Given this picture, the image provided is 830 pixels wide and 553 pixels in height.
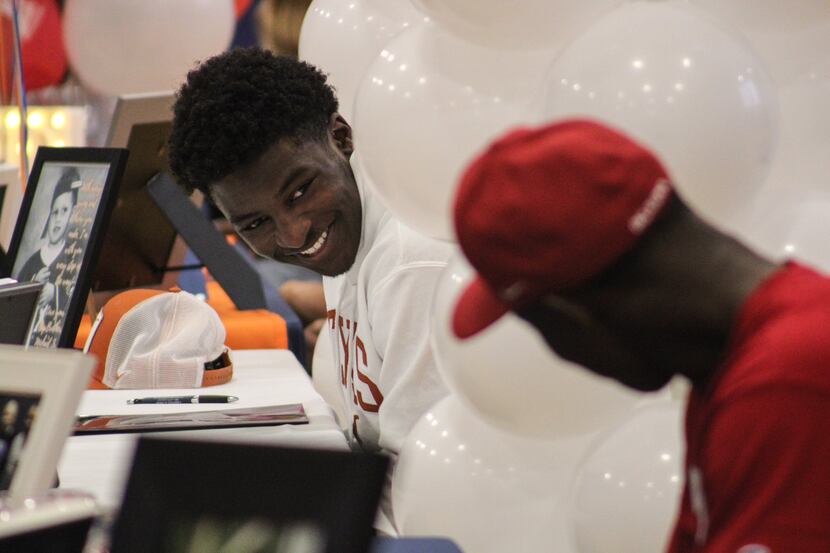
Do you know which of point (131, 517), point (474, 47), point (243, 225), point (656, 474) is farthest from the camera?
point (243, 225)

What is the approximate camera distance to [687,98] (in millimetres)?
1012

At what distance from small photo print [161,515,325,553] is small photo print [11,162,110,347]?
3.00 ft

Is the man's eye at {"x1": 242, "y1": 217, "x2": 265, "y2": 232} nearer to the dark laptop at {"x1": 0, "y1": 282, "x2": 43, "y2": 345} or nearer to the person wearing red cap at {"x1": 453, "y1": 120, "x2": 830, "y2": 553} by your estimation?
Answer: the dark laptop at {"x1": 0, "y1": 282, "x2": 43, "y2": 345}

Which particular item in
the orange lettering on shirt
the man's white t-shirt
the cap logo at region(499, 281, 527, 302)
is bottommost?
the orange lettering on shirt

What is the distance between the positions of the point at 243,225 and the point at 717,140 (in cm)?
89

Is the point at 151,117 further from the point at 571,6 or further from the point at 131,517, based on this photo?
the point at 131,517

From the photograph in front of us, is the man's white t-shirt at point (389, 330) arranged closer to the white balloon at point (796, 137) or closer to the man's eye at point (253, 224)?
the man's eye at point (253, 224)

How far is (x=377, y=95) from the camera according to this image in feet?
4.30

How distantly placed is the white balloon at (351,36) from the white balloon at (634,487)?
2.67ft

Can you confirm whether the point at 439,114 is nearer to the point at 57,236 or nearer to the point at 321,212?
the point at 321,212

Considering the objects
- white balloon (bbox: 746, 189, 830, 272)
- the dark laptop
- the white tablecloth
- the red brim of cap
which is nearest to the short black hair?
the white tablecloth

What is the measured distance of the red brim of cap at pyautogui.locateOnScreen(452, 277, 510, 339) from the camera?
73cm

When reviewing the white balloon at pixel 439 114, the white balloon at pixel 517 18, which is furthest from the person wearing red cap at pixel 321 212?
the white balloon at pixel 517 18

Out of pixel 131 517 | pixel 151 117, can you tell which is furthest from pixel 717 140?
pixel 151 117
